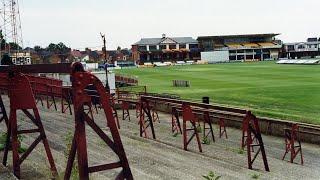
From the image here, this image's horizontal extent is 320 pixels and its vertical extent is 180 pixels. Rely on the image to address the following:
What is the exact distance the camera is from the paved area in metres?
14.5

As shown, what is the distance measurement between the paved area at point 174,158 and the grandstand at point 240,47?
126m

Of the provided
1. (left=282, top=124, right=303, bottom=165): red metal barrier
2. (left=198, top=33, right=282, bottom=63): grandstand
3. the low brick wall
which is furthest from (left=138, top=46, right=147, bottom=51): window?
(left=282, top=124, right=303, bottom=165): red metal barrier

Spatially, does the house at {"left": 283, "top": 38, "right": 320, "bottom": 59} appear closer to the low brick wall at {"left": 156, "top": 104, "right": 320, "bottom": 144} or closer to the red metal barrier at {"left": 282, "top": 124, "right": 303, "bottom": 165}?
the low brick wall at {"left": 156, "top": 104, "right": 320, "bottom": 144}

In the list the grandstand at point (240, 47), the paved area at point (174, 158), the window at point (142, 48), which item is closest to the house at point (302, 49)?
the grandstand at point (240, 47)

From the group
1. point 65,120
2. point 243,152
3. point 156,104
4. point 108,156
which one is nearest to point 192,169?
point 108,156

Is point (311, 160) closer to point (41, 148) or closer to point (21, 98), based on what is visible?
point (41, 148)

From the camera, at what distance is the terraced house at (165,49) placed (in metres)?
153

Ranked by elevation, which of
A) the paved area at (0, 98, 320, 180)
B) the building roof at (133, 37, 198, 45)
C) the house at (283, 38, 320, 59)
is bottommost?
the paved area at (0, 98, 320, 180)

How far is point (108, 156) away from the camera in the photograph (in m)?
16.6

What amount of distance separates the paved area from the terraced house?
128 m

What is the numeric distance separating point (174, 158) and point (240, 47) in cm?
14023

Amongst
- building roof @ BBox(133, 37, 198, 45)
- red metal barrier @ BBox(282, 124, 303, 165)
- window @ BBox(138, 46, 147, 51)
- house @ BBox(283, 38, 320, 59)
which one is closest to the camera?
red metal barrier @ BBox(282, 124, 303, 165)

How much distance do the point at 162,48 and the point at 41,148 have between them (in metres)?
139

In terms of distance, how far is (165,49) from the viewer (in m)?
156
